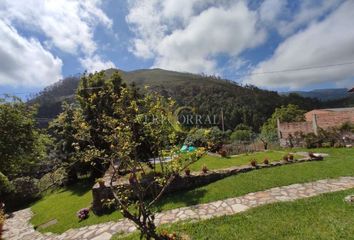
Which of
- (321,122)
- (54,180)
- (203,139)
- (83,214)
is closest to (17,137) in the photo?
(54,180)

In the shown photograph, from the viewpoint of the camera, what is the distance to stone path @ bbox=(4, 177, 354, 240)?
21.5 ft

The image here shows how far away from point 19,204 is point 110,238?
14.9 m

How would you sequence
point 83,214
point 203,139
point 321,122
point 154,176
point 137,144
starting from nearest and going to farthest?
point 137,144 → point 203,139 → point 154,176 → point 83,214 → point 321,122

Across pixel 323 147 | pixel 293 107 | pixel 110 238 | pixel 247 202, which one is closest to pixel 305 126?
pixel 323 147

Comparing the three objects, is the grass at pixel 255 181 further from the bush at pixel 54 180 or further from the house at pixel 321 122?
the bush at pixel 54 180

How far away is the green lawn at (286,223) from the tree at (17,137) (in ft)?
45.7

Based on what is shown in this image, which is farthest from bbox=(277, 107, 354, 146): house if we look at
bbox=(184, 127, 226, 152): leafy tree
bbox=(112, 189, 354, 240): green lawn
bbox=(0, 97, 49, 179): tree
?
bbox=(0, 97, 49, 179): tree

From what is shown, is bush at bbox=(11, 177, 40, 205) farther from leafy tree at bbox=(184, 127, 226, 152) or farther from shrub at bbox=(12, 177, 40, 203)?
leafy tree at bbox=(184, 127, 226, 152)

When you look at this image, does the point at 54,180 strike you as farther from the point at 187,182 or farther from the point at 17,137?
the point at 187,182

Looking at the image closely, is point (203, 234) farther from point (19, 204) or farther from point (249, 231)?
point (19, 204)

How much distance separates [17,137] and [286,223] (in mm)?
17509

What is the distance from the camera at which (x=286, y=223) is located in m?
5.25

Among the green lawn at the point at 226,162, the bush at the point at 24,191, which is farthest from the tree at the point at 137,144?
the bush at the point at 24,191

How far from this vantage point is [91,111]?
13.8 metres
